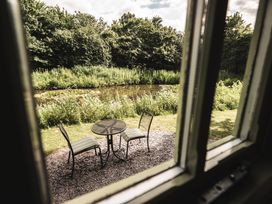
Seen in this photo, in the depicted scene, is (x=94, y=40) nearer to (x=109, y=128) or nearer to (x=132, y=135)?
(x=109, y=128)

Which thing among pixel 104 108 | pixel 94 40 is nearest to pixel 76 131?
pixel 104 108

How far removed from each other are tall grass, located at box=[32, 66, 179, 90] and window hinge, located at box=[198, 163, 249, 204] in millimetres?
9323

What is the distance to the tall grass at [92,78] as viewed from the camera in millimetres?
9508

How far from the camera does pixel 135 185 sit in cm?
83

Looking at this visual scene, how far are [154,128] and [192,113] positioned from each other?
4.56 m

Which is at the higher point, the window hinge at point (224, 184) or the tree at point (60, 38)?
the tree at point (60, 38)

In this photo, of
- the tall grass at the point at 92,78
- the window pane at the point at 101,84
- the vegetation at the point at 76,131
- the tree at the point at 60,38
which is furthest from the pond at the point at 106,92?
the tree at the point at 60,38

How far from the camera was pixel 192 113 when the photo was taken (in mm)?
862

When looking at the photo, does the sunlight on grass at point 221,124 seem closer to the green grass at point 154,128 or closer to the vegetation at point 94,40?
the green grass at point 154,128

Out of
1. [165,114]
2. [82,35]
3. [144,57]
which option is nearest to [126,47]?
[144,57]

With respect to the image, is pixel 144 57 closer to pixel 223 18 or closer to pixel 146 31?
pixel 146 31

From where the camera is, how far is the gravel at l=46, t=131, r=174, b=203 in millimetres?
3234

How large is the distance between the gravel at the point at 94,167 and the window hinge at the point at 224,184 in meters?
2.58

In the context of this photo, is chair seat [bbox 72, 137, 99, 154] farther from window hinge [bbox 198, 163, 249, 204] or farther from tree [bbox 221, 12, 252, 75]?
tree [bbox 221, 12, 252, 75]
